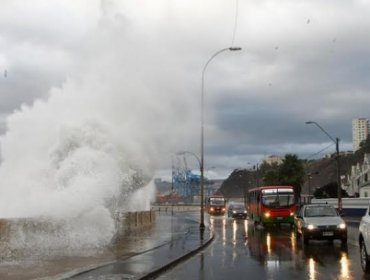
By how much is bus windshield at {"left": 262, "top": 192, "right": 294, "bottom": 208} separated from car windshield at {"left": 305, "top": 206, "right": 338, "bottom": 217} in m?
16.2

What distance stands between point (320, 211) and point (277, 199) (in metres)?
16.8

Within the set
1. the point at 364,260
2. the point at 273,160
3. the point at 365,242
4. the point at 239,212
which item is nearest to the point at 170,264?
the point at 364,260

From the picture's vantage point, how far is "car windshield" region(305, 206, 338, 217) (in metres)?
23.5

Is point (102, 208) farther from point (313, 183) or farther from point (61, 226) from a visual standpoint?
point (313, 183)

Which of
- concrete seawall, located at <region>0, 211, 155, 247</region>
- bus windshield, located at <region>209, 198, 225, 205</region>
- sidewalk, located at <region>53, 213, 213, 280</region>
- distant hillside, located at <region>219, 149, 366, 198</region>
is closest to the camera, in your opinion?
sidewalk, located at <region>53, 213, 213, 280</region>

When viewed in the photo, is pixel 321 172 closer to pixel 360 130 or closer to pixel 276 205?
pixel 360 130

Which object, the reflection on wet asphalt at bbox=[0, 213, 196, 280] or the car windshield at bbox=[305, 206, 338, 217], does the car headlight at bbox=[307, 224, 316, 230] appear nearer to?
the car windshield at bbox=[305, 206, 338, 217]

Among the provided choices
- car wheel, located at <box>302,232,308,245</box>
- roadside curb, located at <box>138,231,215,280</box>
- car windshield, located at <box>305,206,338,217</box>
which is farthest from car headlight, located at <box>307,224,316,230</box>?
roadside curb, located at <box>138,231,215,280</box>

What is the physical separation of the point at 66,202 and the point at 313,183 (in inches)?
4937

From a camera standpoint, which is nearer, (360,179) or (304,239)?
(304,239)

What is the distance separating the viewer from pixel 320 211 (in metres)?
23.9

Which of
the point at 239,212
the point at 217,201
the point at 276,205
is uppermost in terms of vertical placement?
the point at 217,201

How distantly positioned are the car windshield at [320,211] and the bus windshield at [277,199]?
16.2 m

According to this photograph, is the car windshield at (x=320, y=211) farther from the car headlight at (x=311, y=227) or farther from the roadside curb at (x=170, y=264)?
the roadside curb at (x=170, y=264)
